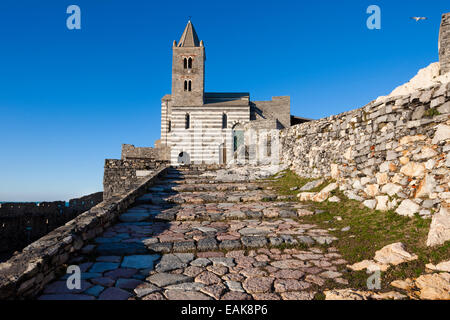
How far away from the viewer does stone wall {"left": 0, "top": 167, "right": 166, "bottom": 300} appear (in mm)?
2484

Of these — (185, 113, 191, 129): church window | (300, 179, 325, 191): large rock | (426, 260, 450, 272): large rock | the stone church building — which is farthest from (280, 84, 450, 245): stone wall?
(185, 113, 191, 129): church window

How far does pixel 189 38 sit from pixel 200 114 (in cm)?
930

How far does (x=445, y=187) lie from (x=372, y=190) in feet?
4.92

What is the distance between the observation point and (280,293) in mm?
2771

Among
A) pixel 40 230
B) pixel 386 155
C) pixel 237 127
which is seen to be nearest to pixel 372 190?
pixel 386 155

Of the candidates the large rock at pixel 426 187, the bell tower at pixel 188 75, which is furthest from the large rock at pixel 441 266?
the bell tower at pixel 188 75

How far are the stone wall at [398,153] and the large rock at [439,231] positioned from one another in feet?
0.04

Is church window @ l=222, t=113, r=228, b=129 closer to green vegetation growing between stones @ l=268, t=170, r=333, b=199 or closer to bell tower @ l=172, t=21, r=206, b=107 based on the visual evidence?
bell tower @ l=172, t=21, r=206, b=107

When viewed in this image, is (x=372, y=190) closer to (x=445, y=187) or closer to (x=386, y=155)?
(x=386, y=155)

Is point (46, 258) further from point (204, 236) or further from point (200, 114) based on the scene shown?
point (200, 114)

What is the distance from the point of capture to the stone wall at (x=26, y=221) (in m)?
16.1

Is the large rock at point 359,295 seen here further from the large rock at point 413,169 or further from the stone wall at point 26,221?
the stone wall at point 26,221

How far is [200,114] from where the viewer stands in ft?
98.1

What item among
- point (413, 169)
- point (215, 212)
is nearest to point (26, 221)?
point (215, 212)
